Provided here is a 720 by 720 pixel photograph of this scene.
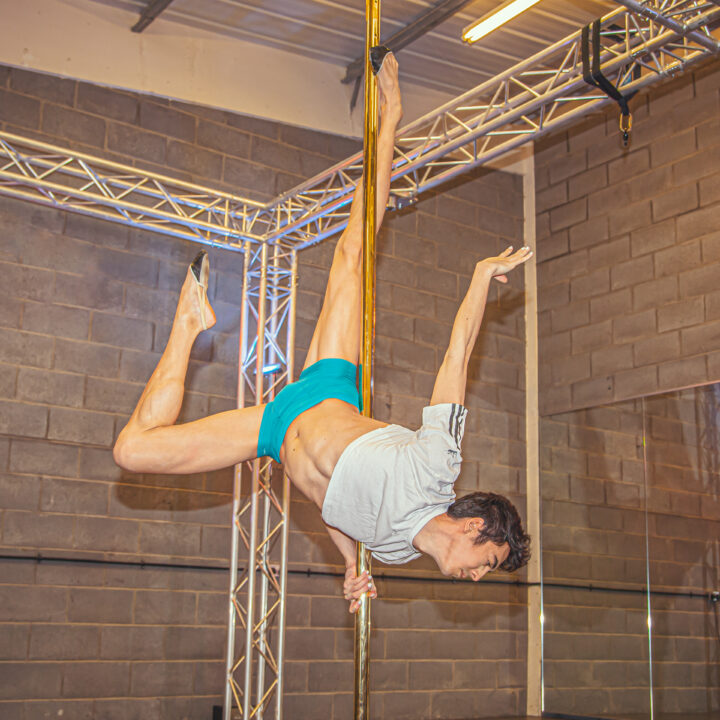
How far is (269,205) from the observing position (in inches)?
245

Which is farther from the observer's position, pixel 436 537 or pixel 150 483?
pixel 150 483

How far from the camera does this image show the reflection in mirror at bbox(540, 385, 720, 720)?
6.35 m

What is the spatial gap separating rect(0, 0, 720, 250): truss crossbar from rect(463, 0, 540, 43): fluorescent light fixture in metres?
0.24

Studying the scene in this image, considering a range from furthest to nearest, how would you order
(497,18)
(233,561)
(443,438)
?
1. (233,561)
2. (497,18)
3. (443,438)

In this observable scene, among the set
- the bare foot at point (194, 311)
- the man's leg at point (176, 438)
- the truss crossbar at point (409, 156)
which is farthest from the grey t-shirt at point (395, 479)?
the truss crossbar at point (409, 156)

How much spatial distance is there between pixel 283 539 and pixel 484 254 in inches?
134

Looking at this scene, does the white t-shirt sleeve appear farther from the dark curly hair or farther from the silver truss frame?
the silver truss frame

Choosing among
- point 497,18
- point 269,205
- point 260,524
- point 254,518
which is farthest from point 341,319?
point 260,524

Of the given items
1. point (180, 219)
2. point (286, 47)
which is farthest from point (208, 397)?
point (286, 47)

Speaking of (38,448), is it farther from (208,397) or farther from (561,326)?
(561,326)

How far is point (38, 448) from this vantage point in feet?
19.1

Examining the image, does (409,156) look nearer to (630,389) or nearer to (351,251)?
(351,251)

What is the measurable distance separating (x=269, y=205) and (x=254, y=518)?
2.07m

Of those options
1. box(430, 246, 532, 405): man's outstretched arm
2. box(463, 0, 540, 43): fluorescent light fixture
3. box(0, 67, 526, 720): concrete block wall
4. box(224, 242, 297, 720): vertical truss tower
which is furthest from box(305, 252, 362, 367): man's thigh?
box(0, 67, 526, 720): concrete block wall
